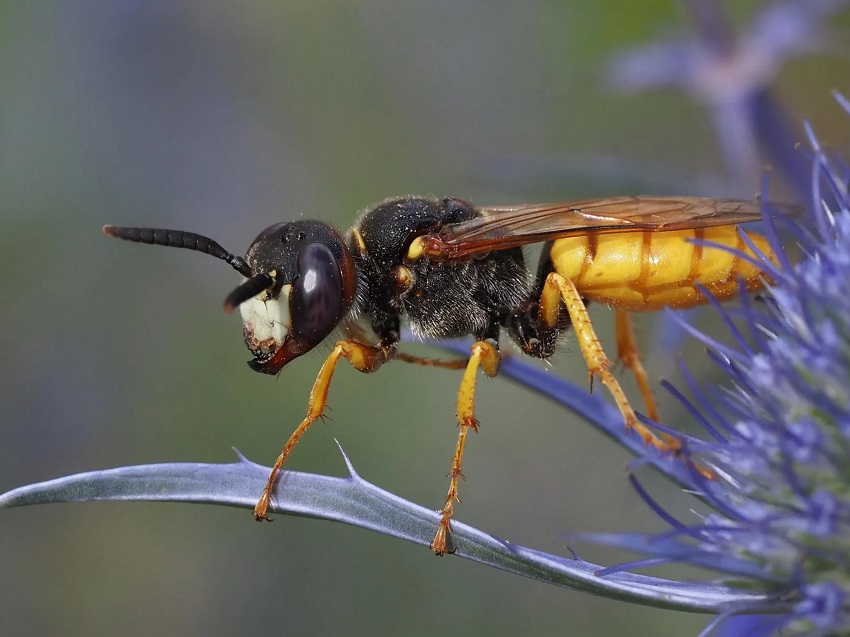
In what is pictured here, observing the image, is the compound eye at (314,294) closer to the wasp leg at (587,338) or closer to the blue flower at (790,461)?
the wasp leg at (587,338)

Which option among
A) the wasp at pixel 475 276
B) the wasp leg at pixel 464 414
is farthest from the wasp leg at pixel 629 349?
the wasp leg at pixel 464 414

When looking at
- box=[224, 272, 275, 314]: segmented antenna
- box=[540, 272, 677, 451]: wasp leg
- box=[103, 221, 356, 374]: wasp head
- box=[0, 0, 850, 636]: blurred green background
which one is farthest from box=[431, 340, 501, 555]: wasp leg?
box=[0, 0, 850, 636]: blurred green background

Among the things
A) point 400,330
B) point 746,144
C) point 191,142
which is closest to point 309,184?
point 191,142

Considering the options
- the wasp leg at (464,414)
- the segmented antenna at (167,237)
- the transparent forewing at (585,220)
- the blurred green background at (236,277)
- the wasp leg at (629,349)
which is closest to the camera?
the wasp leg at (464,414)

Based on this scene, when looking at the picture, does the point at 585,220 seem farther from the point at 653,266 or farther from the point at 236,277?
the point at 236,277

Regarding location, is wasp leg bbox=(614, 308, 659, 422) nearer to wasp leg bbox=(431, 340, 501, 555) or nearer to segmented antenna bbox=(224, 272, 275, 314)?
wasp leg bbox=(431, 340, 501, 555)
